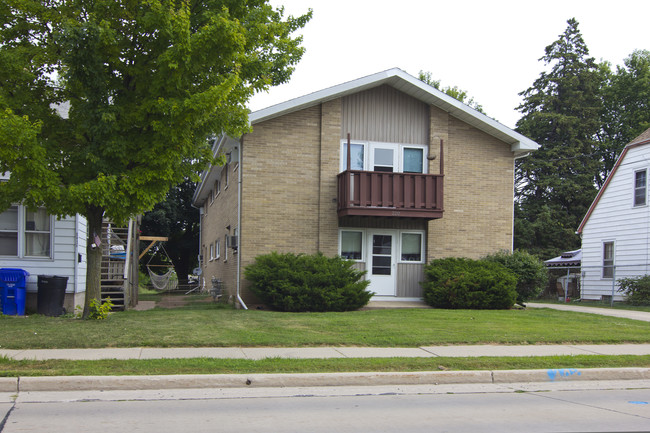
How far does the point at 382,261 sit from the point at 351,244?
1128 millimetres

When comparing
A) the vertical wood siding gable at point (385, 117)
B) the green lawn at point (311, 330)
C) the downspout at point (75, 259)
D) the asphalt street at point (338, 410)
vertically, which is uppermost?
the vertical wood siding gable at point (385, 117)

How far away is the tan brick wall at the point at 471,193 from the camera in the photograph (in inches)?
734

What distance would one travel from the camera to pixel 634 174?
79.6ft

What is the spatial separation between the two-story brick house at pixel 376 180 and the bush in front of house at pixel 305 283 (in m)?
1.29

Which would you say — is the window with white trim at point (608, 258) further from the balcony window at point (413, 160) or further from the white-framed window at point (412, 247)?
the balcony window at point (413, 160)

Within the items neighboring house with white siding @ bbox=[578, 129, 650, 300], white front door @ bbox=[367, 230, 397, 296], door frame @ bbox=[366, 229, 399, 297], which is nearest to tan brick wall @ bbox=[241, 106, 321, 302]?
door frame @ bbox=[366, 229, 399, 297]

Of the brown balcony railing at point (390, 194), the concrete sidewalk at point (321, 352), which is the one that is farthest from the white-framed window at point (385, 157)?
the concrete sidewalk at point (321, 352)

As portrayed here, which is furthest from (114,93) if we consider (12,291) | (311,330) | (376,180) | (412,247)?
(412,247)

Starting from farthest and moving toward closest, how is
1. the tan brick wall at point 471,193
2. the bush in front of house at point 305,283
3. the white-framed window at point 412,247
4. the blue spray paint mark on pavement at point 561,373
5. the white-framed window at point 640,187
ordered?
the white-framed window at point 640,187, the tan brick wall at point 471,193, the white-framed window at point 412,247, the bush in front of house at point 305,283, the blue spray paint mark on pavement at point 561,373

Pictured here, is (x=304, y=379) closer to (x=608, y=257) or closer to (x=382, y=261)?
(x=382, y=261)

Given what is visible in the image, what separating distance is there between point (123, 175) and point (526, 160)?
34.2 meters

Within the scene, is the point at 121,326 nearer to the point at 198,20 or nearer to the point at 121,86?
the point at 121,86

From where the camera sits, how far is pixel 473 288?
54.5ft

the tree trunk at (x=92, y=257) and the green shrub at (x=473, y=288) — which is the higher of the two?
the tree trunk at (x=92, y=257)
